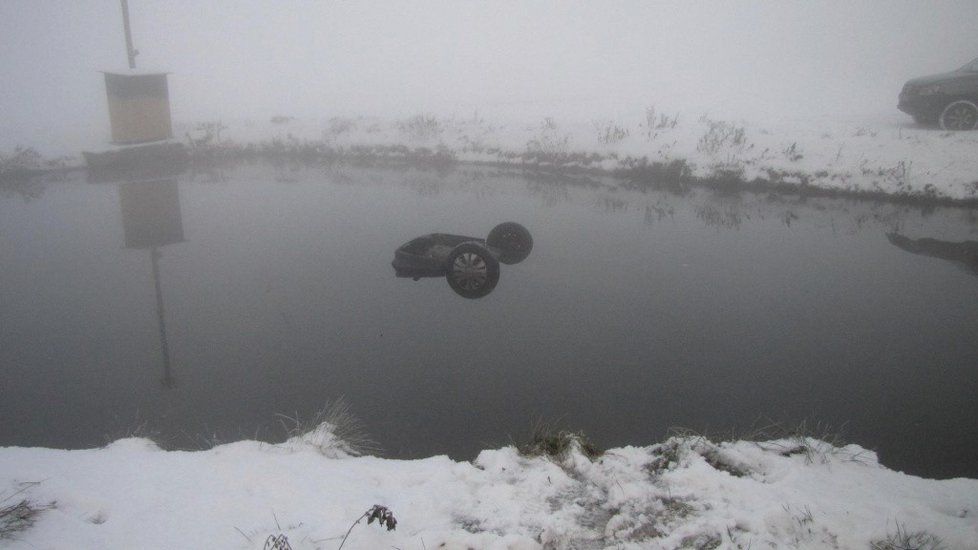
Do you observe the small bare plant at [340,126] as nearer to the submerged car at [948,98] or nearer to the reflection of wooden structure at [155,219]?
the reflection of wooden structure at [155,219]

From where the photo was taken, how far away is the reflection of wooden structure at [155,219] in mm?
8516

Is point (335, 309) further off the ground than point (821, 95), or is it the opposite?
point (821, 95)

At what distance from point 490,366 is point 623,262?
4.31 m

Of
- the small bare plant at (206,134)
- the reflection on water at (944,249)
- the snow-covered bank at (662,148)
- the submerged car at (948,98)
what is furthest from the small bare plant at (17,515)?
the submerged car at (948,98)

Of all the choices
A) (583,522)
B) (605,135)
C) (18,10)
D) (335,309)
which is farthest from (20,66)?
(583,522)

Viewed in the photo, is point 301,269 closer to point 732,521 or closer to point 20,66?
point 732,521

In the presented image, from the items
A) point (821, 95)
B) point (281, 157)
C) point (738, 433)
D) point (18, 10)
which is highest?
point (18, 10)

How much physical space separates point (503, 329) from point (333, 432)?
2.76m

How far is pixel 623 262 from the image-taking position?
9344mm

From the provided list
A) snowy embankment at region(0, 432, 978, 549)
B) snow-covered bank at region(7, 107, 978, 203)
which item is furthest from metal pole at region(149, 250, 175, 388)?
snow-covered bank at region(7, 107, 978, 203)

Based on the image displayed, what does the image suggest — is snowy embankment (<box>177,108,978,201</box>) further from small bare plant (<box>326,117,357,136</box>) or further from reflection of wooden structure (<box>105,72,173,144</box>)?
reflection of wooden structure (<box>105,72,173,144</box>)

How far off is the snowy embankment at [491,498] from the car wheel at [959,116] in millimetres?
17479

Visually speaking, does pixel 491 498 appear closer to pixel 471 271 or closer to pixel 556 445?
pixel 556 445

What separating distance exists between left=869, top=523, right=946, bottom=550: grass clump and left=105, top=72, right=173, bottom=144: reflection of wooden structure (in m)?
23.1
